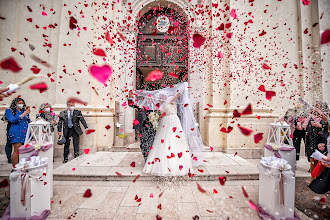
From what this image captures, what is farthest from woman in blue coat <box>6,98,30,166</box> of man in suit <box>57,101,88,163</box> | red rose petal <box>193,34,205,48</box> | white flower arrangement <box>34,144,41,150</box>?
red rose petal <box>193,34,205,48</box>

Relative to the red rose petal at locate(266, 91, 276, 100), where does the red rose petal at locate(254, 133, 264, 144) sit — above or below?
below

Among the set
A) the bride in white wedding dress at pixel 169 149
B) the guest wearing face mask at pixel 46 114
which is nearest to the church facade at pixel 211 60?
the guest wearing face mask at pixel 46 114

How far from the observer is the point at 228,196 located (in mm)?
2992

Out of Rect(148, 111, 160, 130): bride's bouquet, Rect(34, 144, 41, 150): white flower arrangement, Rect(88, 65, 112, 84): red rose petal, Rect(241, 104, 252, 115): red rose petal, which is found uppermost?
Rect(88, 65, 112, 84): red rose petal

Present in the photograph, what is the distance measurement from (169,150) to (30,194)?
2.47m

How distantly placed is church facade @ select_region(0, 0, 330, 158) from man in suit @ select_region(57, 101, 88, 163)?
469mm

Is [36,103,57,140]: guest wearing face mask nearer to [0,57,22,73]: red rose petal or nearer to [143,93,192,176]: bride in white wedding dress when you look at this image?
[0,57,22,73]: red rose petal

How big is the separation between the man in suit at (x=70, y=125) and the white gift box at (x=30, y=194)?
9.50 ft

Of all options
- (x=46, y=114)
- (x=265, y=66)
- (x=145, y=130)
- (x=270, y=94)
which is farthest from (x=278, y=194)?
(x=46, y=114)

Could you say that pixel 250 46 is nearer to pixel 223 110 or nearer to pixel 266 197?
pixel 223 110

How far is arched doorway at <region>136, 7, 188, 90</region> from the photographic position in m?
7.00

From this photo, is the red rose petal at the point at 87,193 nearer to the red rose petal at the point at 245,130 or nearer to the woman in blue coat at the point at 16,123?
the woman in blue coat at the point at 16,123

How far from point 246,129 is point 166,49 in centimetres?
452

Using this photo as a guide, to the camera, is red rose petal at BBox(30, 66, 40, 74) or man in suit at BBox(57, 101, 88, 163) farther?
red rose petal at BBox(30, 66, 40, 74)
